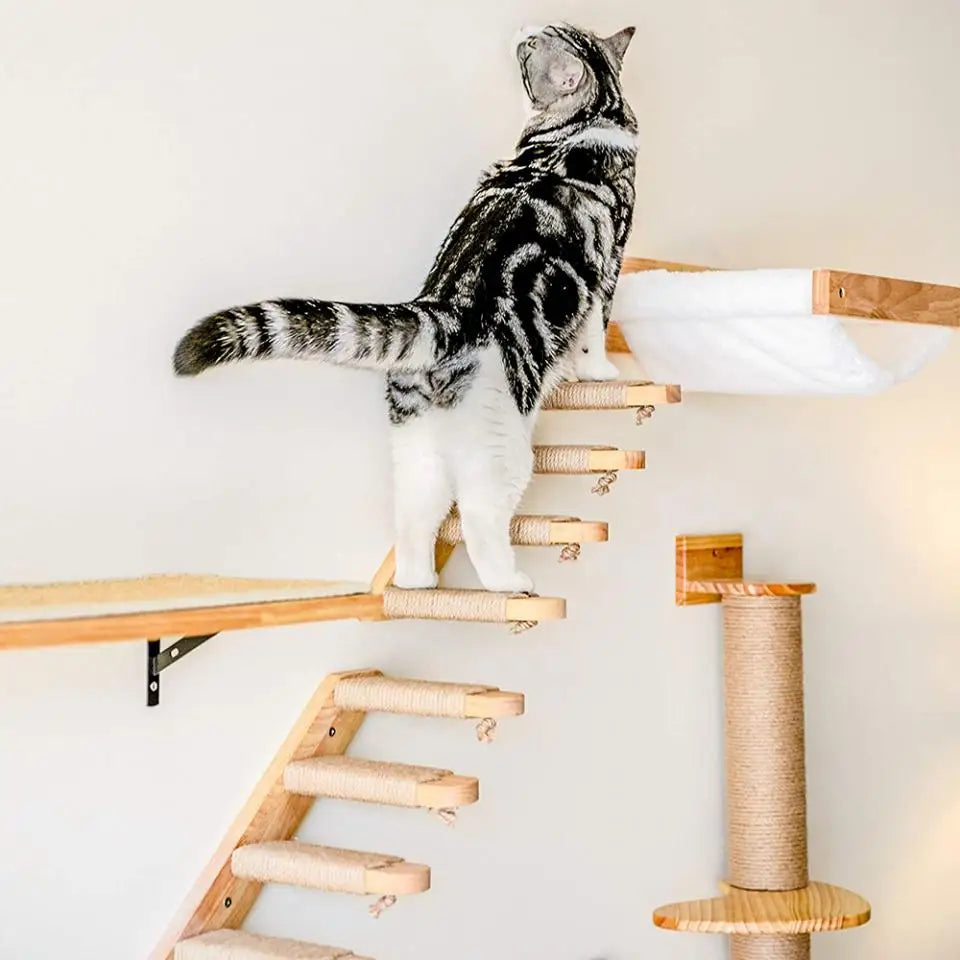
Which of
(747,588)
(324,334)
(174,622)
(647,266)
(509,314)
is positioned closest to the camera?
(174,622)

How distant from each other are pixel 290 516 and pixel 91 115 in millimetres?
593

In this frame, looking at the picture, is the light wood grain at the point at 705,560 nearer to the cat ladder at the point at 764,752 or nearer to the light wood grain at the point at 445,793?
the cat ladder at the point at 764,752

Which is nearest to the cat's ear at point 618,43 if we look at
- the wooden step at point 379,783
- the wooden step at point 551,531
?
the wooden step at point 551,531

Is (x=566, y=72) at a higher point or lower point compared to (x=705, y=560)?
higher

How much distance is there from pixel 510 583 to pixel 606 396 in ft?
1.04

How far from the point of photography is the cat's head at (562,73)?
2.05 meters

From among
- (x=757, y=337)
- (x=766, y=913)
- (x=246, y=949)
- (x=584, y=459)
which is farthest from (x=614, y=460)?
(x=766, y=913)

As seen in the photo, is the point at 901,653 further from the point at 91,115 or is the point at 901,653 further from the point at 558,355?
the point at 91,115

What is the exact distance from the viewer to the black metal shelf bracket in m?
1.85

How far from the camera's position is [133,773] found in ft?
6.13

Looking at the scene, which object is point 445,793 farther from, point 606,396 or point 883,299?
point 883,299

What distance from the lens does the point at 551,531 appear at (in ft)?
6.56

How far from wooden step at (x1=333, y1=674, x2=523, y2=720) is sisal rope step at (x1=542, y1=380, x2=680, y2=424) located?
43 centimetres

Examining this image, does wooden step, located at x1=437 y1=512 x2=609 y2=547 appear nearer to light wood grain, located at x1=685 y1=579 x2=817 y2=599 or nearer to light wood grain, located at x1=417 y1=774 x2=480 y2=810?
light wood grain, located at x1=417 y1=774 x2=480 y2=810
